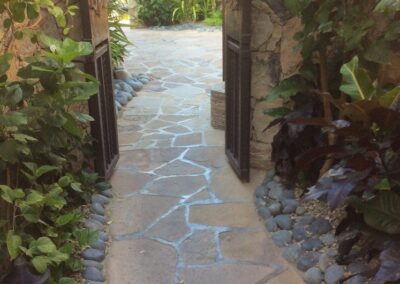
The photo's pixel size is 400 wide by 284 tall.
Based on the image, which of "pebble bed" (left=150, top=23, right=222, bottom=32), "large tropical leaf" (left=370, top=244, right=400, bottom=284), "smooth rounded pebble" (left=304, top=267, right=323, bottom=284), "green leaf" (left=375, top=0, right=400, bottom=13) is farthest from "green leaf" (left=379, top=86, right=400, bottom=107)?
"pebble bed" (left=150, top=23, right=222, bottom=32)

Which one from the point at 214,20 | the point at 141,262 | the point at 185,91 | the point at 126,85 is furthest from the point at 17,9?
the point at 214,20

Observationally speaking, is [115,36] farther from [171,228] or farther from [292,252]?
[292,252]

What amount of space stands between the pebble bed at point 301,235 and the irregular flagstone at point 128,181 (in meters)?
0.86

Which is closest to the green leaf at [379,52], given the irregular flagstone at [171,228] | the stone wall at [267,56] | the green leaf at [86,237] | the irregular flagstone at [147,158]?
the stone wall at [267,56]

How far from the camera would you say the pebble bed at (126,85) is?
559 cm

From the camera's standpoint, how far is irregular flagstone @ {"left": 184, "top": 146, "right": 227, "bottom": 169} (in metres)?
3.83

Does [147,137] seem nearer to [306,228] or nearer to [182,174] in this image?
[182,174]

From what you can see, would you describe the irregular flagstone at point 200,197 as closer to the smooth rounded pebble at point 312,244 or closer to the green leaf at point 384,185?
the smooth rounded pebble at point 312,244

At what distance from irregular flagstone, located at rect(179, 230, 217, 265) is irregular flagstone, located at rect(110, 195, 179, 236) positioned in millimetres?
326

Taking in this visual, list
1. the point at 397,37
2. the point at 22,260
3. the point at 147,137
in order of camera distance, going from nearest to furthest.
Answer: the point at 22,260
the point at 397,37
the point at 147,137

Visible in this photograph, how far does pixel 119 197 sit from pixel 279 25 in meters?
1.58

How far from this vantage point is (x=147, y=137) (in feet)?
14.7

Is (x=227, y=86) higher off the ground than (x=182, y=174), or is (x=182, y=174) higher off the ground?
(x=227, y=86)

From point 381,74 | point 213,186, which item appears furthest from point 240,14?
point 213,186
